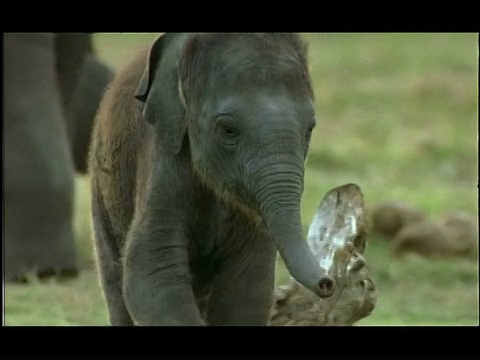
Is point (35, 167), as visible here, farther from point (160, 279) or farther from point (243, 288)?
point (160, 279)

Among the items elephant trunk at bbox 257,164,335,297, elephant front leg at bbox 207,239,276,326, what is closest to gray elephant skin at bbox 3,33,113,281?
elephant front leg at bbox 207,239,276,326

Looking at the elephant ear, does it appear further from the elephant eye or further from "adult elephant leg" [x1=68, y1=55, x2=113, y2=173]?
"adult elephant leg" [x1=68, y1=55, x2=113, y2=173]

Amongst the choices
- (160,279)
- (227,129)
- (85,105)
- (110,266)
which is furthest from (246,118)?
(85,105)

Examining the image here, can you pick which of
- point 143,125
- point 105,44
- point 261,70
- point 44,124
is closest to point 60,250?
point 44,124

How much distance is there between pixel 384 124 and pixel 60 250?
19.7ft

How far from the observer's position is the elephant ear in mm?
5172

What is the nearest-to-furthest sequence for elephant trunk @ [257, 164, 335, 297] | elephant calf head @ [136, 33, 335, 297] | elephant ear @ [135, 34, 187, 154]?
elephant trunk @ [257, 164, 335, 297]
elephant calf head @ [136, 33, 335, 297]
elephant ear @ [135, 34, 187, 154]

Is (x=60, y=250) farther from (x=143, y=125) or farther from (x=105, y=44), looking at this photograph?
(x=105, y=44)

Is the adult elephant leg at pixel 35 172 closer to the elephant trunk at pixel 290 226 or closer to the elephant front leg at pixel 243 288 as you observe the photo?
the elephant front leg at pixel 243 288

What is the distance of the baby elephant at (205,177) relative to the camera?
4.87 meters

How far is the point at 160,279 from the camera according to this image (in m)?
5.21

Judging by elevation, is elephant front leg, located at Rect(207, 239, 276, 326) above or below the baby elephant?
below

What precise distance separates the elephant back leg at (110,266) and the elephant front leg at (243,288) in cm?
42

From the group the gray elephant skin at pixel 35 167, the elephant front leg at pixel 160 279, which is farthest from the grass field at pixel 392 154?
the elephant front leg at pixel 160 279
